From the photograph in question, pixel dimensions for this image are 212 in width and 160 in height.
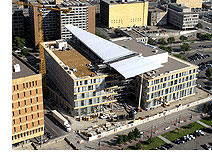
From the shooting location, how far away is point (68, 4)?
195 metres

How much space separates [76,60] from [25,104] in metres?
42.6

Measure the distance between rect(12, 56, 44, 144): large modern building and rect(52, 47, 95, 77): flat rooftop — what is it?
81.0 feet

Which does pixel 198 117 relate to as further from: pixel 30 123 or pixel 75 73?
pixel 30 123

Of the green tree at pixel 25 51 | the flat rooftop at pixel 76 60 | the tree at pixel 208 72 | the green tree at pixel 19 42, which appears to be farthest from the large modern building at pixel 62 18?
the tree at pixel 208 72

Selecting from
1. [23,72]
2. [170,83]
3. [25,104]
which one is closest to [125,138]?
[170,83]

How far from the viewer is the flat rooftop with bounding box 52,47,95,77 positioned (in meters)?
127

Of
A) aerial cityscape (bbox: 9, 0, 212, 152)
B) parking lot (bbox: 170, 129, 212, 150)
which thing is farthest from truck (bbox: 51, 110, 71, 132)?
parking lot (bbox: 170, 129, 212, 150)

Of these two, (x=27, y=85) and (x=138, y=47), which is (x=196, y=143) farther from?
(x=27, y=85)

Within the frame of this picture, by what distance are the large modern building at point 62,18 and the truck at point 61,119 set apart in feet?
252

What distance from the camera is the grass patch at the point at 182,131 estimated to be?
114m

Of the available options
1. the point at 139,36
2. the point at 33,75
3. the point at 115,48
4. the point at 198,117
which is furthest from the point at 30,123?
the point at 139,36

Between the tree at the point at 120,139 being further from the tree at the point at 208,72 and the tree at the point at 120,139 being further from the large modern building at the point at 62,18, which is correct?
the large modern building at the point at 62,18

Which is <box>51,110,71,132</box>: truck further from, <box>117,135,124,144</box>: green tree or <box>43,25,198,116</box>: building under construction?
<box>117,135,124,144</box>: green tree

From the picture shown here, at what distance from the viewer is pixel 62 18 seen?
191 meters
